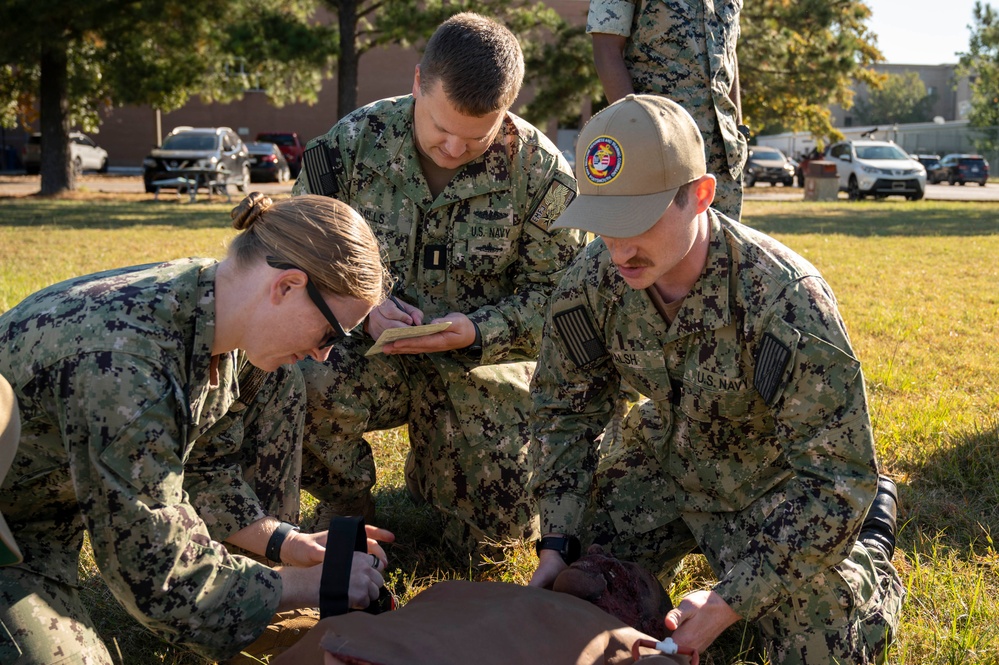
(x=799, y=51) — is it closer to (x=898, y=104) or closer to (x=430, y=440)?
(x=430, y=440)

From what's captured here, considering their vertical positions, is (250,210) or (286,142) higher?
(286,142)

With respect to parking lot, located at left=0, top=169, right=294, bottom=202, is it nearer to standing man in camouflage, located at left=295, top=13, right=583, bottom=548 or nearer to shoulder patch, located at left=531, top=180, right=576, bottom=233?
standing man in camouflage, located at left=295, top=13, right=583, bottom=548

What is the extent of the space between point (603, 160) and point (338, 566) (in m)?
1.20

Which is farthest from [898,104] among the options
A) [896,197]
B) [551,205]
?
[551,205]

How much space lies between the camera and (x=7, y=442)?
1.60m

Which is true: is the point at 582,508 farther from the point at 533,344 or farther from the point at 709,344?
the point at 533,344

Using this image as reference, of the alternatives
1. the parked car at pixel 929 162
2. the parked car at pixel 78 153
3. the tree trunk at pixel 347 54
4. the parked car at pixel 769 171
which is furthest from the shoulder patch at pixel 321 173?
the parked car at pixel 929 162

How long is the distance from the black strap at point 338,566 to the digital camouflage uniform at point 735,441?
25.3 inches

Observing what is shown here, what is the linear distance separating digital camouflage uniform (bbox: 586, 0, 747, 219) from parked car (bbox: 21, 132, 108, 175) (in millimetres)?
31632

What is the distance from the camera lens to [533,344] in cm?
381

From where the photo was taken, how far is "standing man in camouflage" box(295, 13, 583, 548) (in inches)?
143

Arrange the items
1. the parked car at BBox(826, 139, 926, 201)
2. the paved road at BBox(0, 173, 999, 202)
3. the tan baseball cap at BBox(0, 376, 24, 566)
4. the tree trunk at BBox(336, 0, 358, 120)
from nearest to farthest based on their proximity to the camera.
Result: 1. the tan baseball cap at BBox(0, 376, 24, 566)
2. the tree trunk at BBox(336, 0, 358, 120)
3. the paved road at BBox(0, 173, 999, 202)
4. the parked car at BBox(826, 139, 926, 201)

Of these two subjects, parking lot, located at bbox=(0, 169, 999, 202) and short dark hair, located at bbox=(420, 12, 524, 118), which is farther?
parking lot, located at bbox=(0, 169, 999, 202)

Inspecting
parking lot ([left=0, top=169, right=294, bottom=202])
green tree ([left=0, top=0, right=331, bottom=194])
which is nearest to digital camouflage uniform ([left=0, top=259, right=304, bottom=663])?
green tree ([left=0, top=0, right=331, bottom=194])
